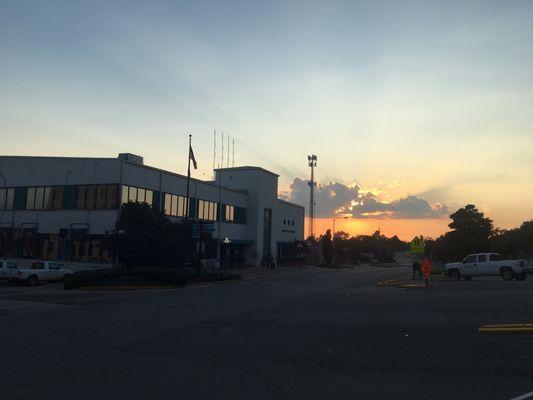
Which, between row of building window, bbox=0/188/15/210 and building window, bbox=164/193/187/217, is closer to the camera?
row of building window, bbox=0/188/15/210

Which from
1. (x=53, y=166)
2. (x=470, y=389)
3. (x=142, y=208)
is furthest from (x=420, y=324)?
(x=53, y=166)

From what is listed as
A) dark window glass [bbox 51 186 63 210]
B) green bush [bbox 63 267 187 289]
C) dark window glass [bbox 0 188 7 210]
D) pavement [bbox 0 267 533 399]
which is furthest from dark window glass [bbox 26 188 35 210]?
pavement [bbox 0 267 533 399]

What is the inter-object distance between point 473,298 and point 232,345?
13.1m

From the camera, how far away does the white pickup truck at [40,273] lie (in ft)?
112

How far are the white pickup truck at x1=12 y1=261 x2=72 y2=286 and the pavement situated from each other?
1633cm

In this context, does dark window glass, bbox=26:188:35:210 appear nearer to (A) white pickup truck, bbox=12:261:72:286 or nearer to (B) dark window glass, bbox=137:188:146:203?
(B) dark window glass, bbox=137:188:146:203

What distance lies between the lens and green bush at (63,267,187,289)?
32.2 m

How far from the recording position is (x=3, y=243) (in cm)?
4981

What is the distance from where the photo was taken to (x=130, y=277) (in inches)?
1315

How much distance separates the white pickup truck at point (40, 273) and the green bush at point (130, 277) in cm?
428

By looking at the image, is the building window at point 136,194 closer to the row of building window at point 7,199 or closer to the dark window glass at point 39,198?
the dark window glass at point 39,198

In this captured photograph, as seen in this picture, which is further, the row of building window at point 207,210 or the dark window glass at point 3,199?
the row of building window at point 207,210

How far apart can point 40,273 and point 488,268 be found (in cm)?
3022

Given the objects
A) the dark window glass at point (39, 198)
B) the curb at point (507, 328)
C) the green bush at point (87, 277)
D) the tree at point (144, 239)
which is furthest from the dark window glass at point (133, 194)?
the curb at point (507, 328)
